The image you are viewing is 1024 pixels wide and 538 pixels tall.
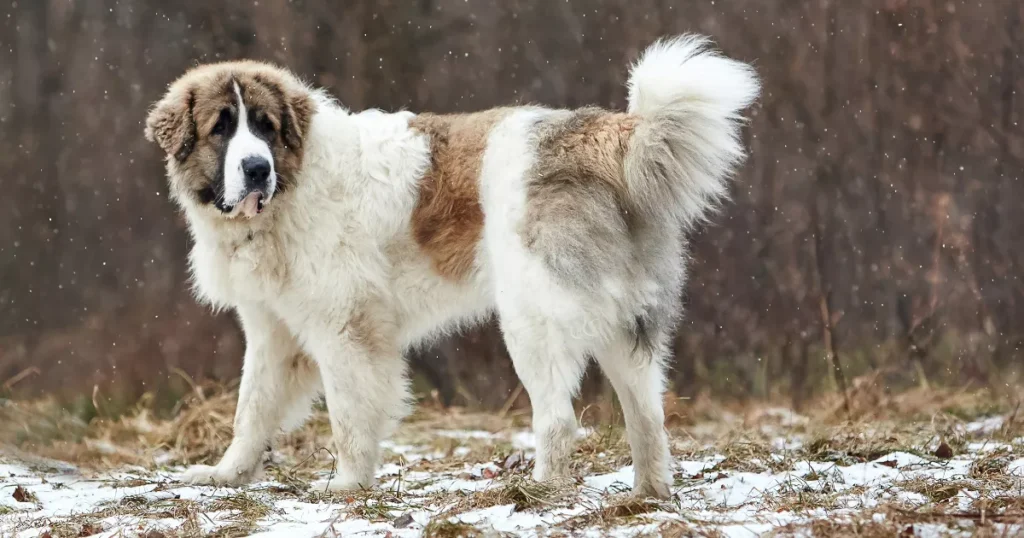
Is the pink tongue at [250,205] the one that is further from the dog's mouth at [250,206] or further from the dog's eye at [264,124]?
the dog's eye at [264,124]

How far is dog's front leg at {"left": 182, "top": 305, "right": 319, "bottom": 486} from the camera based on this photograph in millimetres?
4375

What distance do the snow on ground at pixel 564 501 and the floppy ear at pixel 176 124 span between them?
1.42 metres

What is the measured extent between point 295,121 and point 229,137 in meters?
0.29

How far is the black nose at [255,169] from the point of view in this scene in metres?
3.94

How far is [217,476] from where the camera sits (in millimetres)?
4348

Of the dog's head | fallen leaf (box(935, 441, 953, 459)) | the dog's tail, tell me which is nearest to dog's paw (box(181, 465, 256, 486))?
the dog's head

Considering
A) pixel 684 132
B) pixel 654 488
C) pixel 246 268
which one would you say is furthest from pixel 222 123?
pixel 654 488

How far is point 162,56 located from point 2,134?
1.34 metres

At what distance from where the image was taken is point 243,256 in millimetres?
4152

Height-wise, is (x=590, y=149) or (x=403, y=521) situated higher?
(x=590, y=149)

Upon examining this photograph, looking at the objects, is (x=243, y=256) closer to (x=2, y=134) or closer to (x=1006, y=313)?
(x=2, y=134)

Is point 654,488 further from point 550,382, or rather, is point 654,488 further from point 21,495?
point 21,495

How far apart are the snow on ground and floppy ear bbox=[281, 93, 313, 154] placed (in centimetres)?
144

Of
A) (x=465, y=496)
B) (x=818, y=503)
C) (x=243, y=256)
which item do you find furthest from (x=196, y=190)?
(x=818, y=503)
